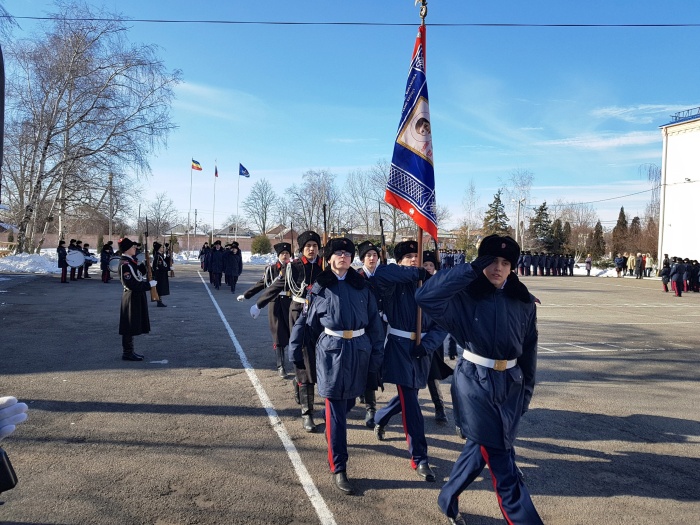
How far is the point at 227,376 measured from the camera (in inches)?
296

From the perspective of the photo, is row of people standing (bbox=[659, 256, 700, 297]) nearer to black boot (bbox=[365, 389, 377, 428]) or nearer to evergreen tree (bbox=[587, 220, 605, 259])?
black boot (bbox=[365, 389, 377, 428])

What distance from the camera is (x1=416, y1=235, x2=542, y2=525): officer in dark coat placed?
326 centimetres

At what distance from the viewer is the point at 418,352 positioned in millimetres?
4578

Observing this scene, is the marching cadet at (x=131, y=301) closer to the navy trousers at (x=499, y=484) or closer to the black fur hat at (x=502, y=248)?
the navy trousers at (x=499, y=484)

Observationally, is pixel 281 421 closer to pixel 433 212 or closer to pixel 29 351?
pixel 433 212

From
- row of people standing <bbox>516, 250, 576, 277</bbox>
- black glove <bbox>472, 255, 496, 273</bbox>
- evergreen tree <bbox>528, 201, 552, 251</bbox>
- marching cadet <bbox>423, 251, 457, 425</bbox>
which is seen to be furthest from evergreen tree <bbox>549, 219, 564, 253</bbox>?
black glove <bbox>472, 255, 496, 273</bbox>

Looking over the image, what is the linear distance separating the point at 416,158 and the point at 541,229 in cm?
6118

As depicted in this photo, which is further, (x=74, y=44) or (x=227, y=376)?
(x=74, y=44)

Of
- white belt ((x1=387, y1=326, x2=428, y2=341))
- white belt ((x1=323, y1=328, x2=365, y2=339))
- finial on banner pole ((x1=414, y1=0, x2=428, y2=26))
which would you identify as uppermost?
finial on banner pole ((x1=414, y1=0, x2=428, y2=26))

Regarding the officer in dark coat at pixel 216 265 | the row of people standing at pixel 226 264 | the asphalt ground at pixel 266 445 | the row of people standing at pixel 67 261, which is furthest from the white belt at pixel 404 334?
the row of people standing at pixel 67 261

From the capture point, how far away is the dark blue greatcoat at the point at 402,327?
4559mm

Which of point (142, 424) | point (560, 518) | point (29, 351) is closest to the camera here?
point (560, 518)

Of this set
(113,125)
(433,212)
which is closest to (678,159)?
(113,125)

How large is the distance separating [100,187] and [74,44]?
7691mm
